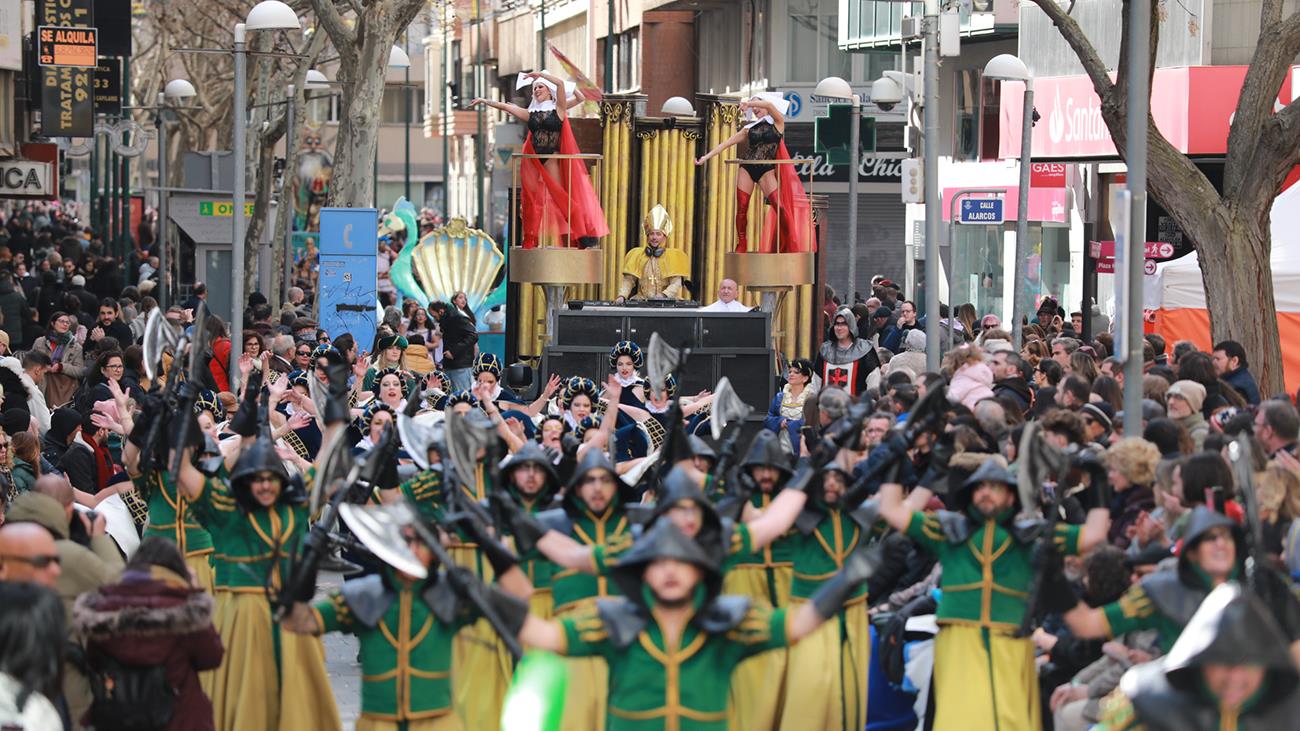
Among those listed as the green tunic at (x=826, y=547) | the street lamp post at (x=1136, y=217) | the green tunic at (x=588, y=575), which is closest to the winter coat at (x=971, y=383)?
the street lamp post at (x=1136, y=217)

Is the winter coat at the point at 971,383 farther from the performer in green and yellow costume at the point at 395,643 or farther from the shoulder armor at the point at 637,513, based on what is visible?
the performer in green and yellow costume at the point at 395,643

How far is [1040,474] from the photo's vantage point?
877 cm

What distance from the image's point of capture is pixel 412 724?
8539mm

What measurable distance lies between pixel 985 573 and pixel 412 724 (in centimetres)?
233

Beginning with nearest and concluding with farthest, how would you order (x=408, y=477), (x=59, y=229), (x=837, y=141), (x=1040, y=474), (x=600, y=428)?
(x=1040, y=474)
(x=408, y=477)
(x=600, y=428)
(x=837, y=141)
(x=59, y=229)

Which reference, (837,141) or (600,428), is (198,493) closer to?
(600,428)

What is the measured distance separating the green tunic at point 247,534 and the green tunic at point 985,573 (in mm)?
2587

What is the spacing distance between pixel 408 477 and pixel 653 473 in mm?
1399

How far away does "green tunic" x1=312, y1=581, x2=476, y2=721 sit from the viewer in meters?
8.41

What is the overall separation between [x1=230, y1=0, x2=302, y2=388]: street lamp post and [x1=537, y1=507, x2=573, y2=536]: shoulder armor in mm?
9055

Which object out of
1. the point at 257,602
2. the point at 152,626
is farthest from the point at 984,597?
the point at 152,626

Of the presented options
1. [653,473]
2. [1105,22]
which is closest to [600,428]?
[653,473]

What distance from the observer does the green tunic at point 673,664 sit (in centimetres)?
712

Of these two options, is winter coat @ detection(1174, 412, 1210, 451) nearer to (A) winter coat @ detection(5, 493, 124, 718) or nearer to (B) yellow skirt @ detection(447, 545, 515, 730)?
(B) yellow skirt @ detection(447, 545, 515, 730)
